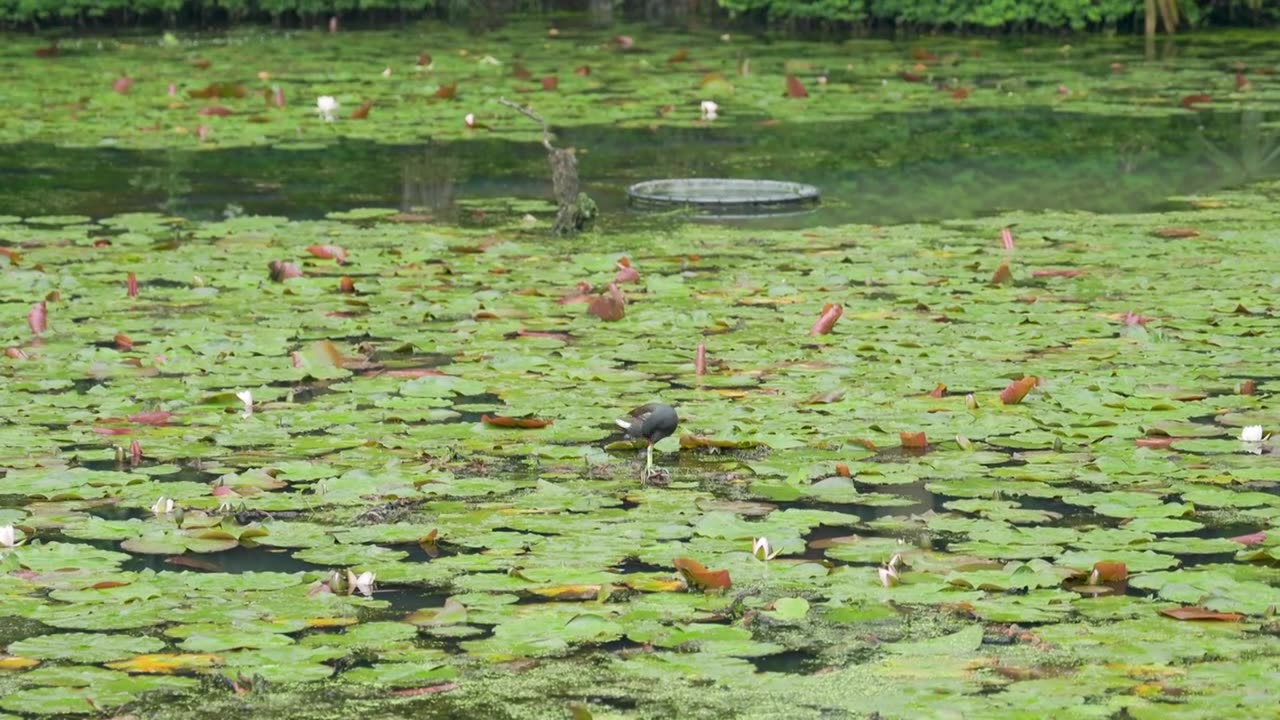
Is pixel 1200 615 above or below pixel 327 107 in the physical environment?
below

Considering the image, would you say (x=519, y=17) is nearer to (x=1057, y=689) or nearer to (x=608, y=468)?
(x=608, y=468)

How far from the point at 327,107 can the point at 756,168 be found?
2810mm

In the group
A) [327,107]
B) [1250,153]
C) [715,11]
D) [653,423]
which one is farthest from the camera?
[715,11]

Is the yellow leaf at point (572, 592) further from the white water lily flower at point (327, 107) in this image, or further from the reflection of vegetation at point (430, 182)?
the white water lily flower at point (327, 107)

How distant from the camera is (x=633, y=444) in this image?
5.26 metres

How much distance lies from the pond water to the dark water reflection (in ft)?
0.17

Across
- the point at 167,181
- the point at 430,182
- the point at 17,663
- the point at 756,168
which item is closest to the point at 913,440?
the point at 17,663

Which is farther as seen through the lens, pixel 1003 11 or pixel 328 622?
pixel 1003 11

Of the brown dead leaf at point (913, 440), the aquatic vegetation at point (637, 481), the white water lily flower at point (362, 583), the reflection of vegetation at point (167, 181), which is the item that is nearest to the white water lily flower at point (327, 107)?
the reflection of vegetation at point (167, 181)

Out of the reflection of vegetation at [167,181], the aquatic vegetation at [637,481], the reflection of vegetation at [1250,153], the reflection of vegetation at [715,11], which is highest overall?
the reflection of vegetation at [715,11]

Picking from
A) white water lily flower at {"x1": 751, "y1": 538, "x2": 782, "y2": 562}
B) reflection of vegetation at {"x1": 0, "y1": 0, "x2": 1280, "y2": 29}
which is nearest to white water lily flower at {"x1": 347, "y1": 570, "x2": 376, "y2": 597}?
white water lily flower at {"x1": 751, "y1": 538, "x2": 782, "y2": 562}

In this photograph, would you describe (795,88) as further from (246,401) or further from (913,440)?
(913,440)

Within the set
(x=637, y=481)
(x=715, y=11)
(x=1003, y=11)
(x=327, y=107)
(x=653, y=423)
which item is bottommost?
(x=637, y=481)

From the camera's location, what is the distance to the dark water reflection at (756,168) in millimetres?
9688
